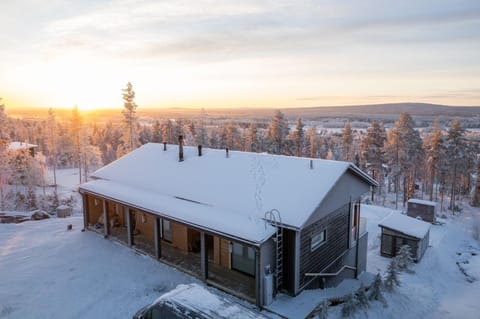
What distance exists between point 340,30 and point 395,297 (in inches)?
907

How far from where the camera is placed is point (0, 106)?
83.1ft

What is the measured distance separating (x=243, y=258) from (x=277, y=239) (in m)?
2.27

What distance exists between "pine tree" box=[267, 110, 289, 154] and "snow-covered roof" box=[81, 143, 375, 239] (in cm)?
2671

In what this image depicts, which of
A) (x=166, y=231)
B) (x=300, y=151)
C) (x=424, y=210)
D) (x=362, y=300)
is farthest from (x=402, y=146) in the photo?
(x=166, y=231)

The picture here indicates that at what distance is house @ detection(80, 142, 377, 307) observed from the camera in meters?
9.90

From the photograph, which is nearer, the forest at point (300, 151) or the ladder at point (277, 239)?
the ladder at point (277, 239)

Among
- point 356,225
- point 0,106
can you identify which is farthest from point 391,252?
point 0,106

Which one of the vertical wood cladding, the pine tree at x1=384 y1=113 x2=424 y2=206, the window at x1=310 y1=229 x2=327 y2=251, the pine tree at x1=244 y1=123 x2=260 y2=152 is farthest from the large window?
the pine tree at x1=244 y1=123 x2=260 y2=152

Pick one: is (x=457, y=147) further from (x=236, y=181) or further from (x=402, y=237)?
(x=236, y=181)

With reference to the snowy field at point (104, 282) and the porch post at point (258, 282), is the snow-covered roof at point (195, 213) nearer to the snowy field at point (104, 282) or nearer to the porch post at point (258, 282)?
the porch post at point (258, 282)

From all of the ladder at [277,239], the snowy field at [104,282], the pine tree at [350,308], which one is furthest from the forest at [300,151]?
the pine tree at [350,308]

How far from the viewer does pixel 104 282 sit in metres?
11.4

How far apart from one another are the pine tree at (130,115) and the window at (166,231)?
20026 millimetres

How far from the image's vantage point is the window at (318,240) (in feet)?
35.6
